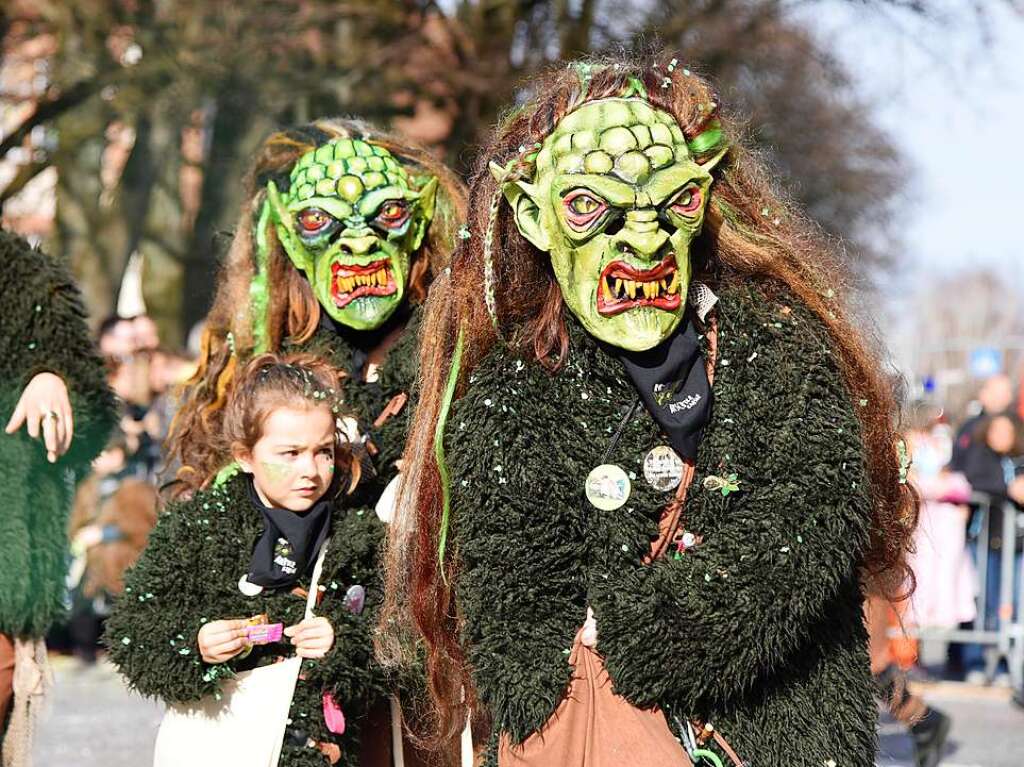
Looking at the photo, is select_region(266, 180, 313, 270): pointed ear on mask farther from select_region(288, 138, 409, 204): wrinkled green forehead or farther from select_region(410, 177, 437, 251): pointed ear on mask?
select_region(410, 177, 437, 251): pointed ear on mask

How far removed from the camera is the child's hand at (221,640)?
3.67 metres

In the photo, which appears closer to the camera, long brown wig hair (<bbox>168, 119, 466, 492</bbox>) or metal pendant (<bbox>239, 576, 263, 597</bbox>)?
metal pendant (<bbox>239, 576, 263, 597</bbox>)

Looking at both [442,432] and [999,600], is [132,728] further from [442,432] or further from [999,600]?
[442,432]

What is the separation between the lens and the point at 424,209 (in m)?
4.52

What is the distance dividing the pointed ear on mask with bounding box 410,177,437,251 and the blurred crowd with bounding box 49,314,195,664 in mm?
4698

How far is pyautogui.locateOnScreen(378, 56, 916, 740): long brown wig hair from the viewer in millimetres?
3215

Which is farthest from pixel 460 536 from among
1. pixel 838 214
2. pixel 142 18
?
pixel 838 214

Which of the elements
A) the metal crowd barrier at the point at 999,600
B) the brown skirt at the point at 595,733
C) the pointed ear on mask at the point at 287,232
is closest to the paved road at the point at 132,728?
the metal crowd barrier at the point at 999,600

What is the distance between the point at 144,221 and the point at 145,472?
22.6 feet

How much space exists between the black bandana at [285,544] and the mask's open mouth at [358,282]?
64cm

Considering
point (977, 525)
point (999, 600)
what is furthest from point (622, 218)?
point (999, 600)

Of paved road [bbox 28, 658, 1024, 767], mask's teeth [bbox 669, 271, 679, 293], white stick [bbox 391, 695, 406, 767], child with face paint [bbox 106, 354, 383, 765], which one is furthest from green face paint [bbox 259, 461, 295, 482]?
paved road [bbox 28, 658, 1024, 767]

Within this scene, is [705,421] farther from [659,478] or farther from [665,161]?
[665,161]

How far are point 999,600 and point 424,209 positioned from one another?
6.56 m
